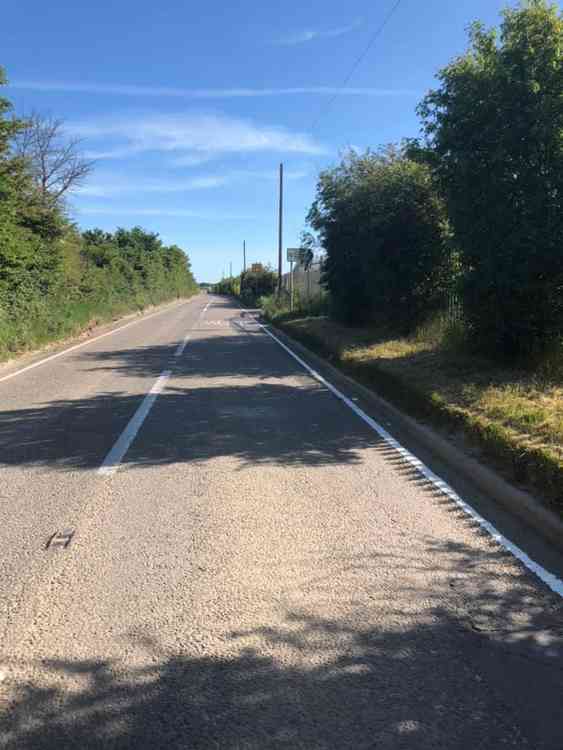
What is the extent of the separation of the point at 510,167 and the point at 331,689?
27.7 ft

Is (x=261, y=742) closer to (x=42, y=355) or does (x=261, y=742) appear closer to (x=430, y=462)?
(x=430, y=462)

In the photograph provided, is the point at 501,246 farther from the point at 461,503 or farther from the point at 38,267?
the point at 38,267

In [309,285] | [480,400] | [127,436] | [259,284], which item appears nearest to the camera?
[127,436]

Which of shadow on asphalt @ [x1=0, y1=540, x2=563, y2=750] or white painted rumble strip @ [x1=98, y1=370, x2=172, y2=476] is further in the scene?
white painted rumble strip @ [x1=98, y1=370, x2=172, y2=476]

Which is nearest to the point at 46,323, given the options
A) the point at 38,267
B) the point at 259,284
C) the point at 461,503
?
the point at 38,267

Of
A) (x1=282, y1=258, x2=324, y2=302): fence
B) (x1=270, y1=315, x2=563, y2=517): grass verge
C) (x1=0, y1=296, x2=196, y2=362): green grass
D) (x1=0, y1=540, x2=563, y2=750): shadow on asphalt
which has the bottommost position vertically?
(x1=0, y1=540, x2=563, y2=750): shadow on asphalt

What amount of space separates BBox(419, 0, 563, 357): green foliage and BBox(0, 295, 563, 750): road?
3.94 metres

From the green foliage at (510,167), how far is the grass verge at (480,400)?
961 millimetres

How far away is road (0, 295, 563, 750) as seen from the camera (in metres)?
2.83

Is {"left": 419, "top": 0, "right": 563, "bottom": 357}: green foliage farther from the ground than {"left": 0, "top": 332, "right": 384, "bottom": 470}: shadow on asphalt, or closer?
farther from the ground

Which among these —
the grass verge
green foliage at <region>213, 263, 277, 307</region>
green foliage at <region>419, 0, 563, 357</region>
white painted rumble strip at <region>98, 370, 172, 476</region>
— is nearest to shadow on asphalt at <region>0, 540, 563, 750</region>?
the grass verge

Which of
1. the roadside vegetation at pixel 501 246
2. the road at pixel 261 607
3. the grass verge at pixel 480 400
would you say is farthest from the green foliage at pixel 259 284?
the road at pixel 261 607

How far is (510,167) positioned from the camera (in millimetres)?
9547

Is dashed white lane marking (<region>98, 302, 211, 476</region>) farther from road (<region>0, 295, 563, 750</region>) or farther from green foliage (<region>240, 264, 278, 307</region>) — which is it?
green foliage (<region>240, 264, 278, 307</region>)
